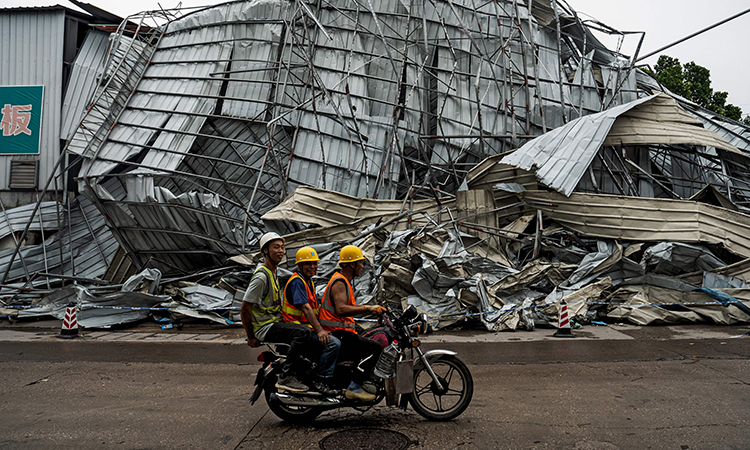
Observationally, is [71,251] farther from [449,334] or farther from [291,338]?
[291,338]

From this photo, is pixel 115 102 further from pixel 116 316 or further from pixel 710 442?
pixel 710 442

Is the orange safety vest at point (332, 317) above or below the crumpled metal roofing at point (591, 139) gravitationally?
below

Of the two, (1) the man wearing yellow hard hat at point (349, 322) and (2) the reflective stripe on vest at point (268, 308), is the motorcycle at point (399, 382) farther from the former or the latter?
(2) the reflective stripe on vest at point (268, 308)

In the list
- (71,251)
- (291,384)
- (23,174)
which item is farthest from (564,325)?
(23,174)

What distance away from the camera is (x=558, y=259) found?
1259 cm

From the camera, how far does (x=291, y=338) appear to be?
4.78 metres

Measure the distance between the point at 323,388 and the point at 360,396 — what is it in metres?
0.33

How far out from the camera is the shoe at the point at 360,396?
475 cm

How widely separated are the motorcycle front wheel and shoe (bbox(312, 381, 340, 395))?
2.23 ft

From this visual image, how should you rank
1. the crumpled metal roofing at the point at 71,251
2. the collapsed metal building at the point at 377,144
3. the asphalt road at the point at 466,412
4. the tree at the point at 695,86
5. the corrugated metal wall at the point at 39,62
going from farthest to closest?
1. the tree at the point at 695,86
2. the corrugated metal wall at the point at 39,62
3. the crumpled metal roofing at the point at 71,251
4. the collapsed metal building at the point at 377,144
5. the asphalt road at the point at 466,412

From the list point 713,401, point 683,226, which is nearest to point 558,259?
point 683,226

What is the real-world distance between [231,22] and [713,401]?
608 inches

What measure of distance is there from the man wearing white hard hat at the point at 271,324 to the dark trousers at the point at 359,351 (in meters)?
0.34

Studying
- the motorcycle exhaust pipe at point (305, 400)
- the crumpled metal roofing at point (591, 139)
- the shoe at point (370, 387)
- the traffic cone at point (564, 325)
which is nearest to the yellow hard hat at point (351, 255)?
the shoe at point (370, 387)
